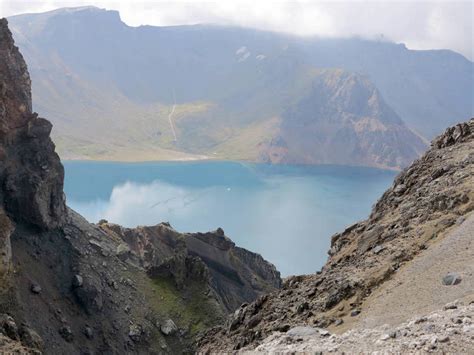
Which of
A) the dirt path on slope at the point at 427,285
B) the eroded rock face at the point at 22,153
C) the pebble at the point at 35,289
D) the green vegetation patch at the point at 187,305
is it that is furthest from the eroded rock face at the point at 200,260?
the dirt path on slope at the point at 427,285

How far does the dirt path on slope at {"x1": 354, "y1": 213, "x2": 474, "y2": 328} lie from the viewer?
64.2 feet

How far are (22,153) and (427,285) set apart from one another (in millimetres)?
47932

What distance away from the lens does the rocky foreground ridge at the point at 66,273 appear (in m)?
50.2

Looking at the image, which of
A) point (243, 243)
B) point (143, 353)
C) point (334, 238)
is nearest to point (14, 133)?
point (143, 353)

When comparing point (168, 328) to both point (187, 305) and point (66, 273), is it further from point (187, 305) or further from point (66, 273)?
point (66, 273)

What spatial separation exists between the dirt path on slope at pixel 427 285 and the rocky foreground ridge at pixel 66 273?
32.5 metres

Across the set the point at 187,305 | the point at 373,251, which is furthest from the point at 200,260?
the point at 373,251

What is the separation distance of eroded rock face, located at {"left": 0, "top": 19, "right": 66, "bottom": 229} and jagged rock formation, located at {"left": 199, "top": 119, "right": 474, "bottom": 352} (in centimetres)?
2976

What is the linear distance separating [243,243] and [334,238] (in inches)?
4548

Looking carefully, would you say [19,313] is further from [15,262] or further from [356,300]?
[356,300]

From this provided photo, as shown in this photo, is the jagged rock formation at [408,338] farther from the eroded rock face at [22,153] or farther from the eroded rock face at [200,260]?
the eroded rock face at [200,260]

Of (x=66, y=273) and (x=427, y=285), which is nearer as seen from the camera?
(x=427, y=285)

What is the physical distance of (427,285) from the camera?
21312 millimetres

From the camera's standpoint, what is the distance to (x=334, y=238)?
37.2 metres
